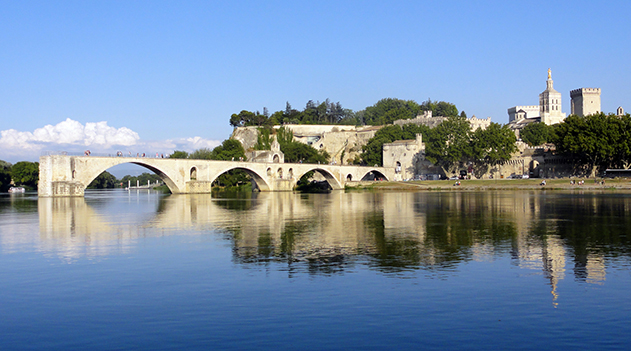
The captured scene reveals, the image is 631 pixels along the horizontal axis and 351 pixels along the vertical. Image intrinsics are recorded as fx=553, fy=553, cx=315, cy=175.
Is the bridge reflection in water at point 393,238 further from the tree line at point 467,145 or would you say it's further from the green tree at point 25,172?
the green tree at point 25,172

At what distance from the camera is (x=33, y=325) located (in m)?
9.40

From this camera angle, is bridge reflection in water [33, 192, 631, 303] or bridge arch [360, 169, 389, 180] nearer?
bridge reflection in water [33, 192, 631, 303]

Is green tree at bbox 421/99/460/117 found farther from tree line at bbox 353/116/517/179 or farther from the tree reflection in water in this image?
the tree reflection in water

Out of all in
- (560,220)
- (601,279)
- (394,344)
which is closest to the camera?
(394,344)

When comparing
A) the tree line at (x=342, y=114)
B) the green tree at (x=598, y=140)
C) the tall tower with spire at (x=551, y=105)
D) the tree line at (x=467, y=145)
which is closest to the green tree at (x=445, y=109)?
the tree line at (x=342, y=114)

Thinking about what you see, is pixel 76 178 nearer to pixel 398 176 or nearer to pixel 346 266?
pixel 346 266

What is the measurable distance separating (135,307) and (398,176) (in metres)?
95.6

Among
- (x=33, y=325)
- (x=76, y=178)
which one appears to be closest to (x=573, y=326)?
(x=33, y=325)

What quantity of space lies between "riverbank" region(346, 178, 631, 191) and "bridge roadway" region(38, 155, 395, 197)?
8787 mm

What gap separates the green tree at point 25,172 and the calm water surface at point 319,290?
268 feet

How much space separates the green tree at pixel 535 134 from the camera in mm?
114062

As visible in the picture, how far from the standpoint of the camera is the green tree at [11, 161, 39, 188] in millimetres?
94188

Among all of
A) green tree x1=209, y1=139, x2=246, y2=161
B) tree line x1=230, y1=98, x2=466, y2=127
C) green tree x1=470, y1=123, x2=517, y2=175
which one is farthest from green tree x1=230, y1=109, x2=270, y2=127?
green tree x1=470, y1=123, x2=517, y2=175

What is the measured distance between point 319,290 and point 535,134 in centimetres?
11553
